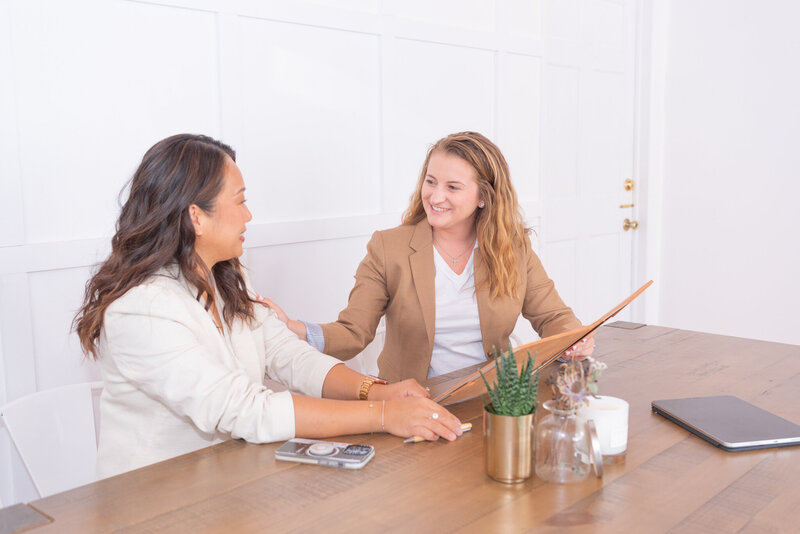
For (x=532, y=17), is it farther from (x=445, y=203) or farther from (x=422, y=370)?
(x=422, y=370)

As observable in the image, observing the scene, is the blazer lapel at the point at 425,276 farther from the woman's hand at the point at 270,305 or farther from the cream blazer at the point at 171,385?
the cream blazer at the point at 171,385

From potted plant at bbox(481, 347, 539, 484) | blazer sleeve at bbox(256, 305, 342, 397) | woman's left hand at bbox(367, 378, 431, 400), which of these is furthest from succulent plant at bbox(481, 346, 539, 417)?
blazer sleeve at bbox(256, 305, 342, 397)

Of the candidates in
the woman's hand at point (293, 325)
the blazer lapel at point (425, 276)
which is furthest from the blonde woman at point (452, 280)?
the woman's hand at point (293, 325)

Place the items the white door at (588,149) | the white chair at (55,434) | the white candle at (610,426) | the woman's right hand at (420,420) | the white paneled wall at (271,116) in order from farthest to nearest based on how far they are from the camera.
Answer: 1. the white door at (588,149)
2. the white paneled wall at (271,116)
3. the white chair at (55,434)
4. the woman's right hand at (420,420)
5. the white candle at (610,426)

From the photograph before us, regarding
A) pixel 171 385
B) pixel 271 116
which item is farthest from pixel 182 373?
pixel 271 116

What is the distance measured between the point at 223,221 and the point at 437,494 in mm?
808

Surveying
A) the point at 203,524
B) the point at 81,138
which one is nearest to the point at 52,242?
the point at 81,138

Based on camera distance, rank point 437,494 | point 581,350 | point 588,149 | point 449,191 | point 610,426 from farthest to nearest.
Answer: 1. point 588,149
2. point 449,191
3. point 581,350
4. point 610,426
5. point 437,494

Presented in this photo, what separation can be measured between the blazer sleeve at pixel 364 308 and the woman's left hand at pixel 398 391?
19.0 inches

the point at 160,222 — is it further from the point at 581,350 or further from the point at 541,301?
the point at 541,301

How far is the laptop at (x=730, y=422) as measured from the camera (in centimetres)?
142

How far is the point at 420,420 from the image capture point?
57.4 inches

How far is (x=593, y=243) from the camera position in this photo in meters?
4.48

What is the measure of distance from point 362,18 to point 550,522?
7.91 ft
